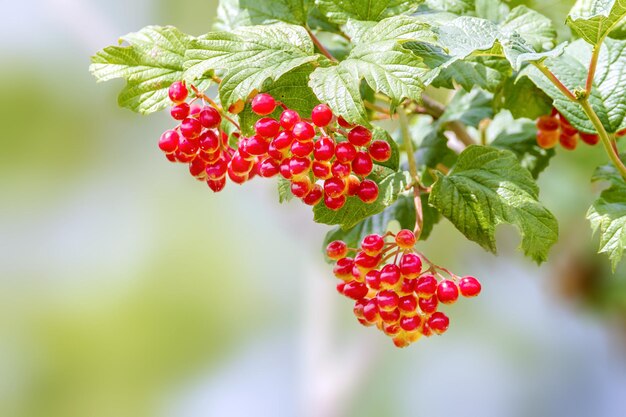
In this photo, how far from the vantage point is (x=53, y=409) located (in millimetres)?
2680

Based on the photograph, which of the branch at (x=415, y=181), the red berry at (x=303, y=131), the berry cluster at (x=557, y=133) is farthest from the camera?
the berry cluster at (x=557, y=133)

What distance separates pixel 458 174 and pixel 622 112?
19cm

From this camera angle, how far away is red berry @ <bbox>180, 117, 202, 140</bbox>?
0.62 metres

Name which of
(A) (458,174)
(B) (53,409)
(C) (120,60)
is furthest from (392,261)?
(B) (53,409)

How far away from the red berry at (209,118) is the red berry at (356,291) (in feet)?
0.62

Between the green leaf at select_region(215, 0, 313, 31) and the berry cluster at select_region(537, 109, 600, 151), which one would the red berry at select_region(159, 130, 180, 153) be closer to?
the green leaf at select_region(215, 0, 313, 31)

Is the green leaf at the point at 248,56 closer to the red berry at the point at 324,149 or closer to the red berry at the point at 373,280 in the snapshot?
the red berry at the point at 324,149

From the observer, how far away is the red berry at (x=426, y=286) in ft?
2.05

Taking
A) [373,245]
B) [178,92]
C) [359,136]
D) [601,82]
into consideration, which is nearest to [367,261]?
[373,245]

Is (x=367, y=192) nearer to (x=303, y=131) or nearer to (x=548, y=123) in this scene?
(x=303, y=131)

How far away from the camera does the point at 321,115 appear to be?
57cm

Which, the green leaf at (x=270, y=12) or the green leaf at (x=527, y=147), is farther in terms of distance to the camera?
the green leaf at (x=527, y=147)

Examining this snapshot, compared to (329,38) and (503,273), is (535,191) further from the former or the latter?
(503,273)

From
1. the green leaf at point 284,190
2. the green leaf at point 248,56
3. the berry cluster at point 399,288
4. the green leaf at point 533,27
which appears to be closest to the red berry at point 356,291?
the berry cluster at point 399,288
